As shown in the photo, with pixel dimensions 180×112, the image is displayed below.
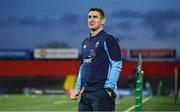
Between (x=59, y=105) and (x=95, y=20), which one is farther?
(x=59, y=105)

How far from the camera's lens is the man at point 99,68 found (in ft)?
17.3

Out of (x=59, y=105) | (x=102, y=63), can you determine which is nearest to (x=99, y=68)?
(x=102, y=63)

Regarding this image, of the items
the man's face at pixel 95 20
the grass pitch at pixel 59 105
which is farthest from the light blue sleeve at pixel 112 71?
the grass pitch at pixel 59 105

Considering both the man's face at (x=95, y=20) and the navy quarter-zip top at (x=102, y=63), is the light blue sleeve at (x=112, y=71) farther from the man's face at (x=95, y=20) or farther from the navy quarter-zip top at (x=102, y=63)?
the man's face at (x=95, y=20)

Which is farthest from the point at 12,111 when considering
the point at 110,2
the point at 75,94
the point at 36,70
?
the point at 36,70

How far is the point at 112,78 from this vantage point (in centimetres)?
528

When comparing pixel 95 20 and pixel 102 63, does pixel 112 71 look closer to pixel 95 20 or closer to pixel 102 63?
pixel 102 63

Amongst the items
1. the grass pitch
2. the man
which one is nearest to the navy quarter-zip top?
the man

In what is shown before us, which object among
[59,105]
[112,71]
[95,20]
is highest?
[95,20]

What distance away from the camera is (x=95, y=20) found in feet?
17.5

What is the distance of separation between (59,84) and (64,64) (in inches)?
110

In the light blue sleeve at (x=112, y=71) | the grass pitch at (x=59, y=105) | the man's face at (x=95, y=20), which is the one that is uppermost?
the man's face at (x=95, y=20)

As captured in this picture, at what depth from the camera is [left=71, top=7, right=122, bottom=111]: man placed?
5281 millimetres

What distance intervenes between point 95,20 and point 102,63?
43cm
